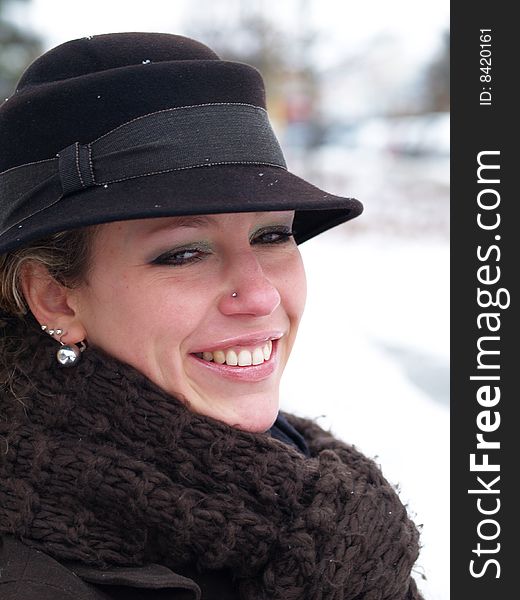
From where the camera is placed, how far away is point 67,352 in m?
1.81

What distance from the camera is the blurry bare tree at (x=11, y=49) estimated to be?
18922mm

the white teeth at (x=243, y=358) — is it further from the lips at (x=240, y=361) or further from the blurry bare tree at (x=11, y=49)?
the blurry bare tree at (x=11, y=49)

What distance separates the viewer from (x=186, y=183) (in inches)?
66.1

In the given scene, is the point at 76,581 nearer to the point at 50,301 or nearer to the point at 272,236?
the point at 50,301

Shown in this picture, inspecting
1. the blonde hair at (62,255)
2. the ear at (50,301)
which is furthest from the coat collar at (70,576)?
the blonde hair at (62,255)

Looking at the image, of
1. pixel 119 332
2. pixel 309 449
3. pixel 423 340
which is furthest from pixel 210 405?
pixel 423 340

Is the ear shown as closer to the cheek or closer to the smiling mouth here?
the smiling mouth

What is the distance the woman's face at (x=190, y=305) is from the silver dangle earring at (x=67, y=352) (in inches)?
1.4

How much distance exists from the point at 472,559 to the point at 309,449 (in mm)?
633

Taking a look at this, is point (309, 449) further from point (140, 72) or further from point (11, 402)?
point (140, 72)

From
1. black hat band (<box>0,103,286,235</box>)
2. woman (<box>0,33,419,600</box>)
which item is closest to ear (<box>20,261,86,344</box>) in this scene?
woman (<box>0,33,419,600</box>)

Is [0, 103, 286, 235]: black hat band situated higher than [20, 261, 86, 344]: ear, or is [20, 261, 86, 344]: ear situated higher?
[0, 103, 286, 235]: black hat band

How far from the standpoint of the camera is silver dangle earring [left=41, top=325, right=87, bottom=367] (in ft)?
5.90

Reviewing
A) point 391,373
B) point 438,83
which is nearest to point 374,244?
point 391,373
